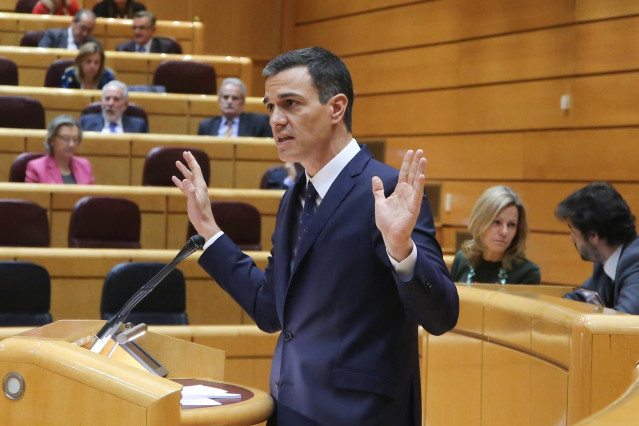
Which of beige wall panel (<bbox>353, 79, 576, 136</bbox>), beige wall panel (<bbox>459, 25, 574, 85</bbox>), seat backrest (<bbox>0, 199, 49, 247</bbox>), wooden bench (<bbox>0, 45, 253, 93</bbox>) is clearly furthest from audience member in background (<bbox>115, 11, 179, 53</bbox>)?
seat backrest (<bbox>0, 199, 49, 247</bbox>)

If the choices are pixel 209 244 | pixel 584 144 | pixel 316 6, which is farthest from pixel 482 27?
pixel 209 244

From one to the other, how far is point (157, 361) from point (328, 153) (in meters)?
0.36

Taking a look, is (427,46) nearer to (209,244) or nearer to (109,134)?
(109,134)

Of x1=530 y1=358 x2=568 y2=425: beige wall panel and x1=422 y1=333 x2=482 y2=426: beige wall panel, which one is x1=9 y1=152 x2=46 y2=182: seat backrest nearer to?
x1=422 y1=333 x2=482 y2=426: beige wall panel

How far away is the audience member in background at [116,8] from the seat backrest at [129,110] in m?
1.67

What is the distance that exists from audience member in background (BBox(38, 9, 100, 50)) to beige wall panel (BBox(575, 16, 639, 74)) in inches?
95.0

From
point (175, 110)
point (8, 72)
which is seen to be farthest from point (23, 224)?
point (8, 72)

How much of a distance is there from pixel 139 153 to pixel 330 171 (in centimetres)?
285

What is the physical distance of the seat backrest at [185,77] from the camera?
15.7 ft

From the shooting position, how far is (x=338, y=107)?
1.09 meters

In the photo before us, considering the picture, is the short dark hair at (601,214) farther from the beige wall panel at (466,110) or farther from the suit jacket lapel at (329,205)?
the beige wall panel at (466,110)

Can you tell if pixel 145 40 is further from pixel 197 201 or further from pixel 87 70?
pixel 197 201

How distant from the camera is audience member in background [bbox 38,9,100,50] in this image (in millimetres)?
4938

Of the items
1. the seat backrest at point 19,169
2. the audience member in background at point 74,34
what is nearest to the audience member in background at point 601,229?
the seat backrest at point 19,169
